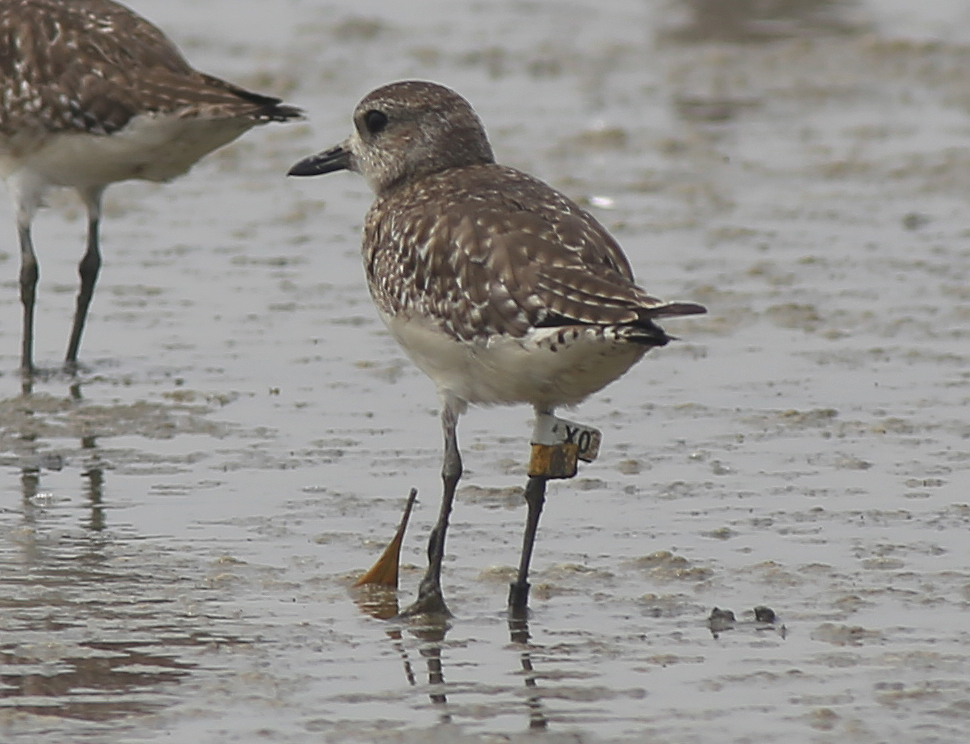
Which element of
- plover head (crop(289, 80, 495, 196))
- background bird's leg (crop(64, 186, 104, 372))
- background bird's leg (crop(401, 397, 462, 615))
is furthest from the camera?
background bird's leg (crop(64, 186, 104, 372))

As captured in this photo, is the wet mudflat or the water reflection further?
the wet mudflat

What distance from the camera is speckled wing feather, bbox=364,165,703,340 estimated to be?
6113 millimetres

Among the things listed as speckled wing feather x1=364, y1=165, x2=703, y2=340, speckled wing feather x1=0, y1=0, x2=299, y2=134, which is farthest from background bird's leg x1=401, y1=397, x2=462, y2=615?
speckled wing feather x1=0, y1=0, x2=299, y2=134

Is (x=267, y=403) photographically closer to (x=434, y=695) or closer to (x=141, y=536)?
(x=141, y=536)

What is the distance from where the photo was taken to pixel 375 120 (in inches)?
292

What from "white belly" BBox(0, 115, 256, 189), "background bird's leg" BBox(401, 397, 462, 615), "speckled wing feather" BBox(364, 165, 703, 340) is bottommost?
"background bird's leg" BBox(401, 397, 462, 615)

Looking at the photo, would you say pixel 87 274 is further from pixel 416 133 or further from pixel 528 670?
pixel 528 670

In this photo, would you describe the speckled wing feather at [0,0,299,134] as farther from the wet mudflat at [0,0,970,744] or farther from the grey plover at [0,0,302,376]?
the wet mudflat at [0,0,970,744]

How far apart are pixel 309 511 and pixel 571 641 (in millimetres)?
1692

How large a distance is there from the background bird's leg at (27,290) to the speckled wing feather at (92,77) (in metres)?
0.50

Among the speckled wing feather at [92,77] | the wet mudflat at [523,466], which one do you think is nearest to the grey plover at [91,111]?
the speckled wing feather at [92,77]

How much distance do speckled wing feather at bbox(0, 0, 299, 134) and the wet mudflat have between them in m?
1.15

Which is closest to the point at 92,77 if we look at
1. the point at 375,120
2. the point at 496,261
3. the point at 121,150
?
the point at 121,150

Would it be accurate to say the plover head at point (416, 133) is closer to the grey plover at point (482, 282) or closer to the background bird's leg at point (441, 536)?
the grey plover at point (482, 282)
